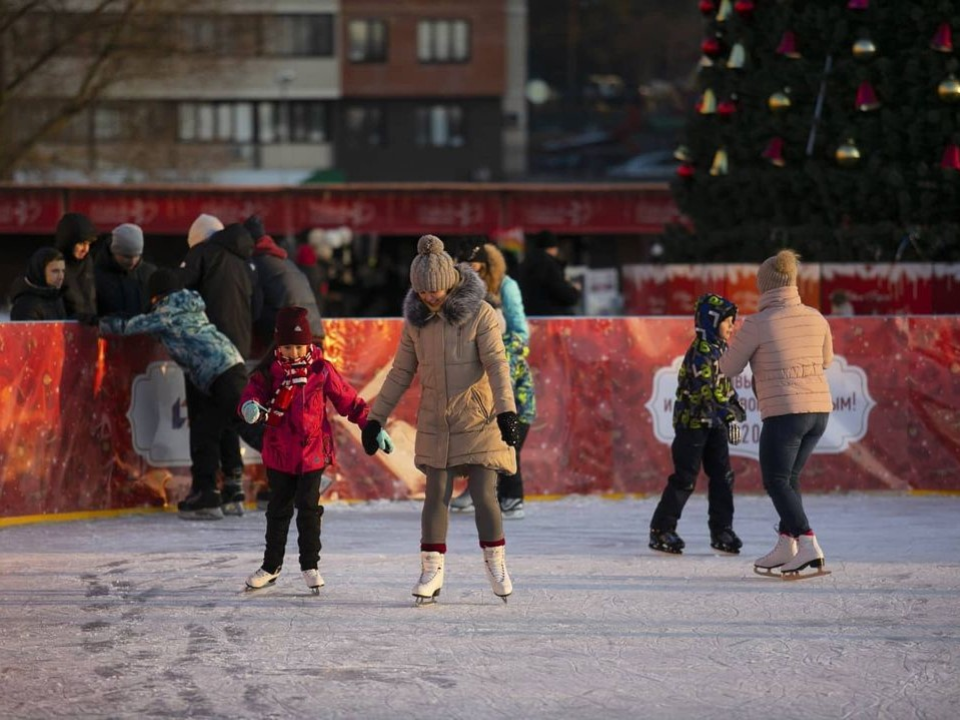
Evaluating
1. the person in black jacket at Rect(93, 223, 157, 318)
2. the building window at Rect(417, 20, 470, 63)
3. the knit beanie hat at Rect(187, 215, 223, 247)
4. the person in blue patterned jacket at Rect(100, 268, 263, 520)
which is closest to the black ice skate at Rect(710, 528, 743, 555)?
the person in blue patterned jacket at Rect(100, 268, 263, 520)

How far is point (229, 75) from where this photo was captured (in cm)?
5600

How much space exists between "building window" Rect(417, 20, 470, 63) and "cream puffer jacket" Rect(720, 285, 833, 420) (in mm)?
53828

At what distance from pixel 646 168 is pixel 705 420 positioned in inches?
2035

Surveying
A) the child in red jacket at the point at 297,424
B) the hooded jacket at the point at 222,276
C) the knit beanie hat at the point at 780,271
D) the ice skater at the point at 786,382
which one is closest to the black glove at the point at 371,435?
the child in red jacket at the point at 297,424

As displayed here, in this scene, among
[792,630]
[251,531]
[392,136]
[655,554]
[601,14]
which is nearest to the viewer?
[792,630]

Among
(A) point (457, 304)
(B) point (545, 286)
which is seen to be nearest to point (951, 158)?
(B) point (545, 286)

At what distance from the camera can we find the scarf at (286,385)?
26.4ft

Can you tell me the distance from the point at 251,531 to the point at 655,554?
228 cm

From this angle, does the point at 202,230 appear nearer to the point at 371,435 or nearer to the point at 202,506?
the point at 202,506

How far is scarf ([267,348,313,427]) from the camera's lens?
8.04 m

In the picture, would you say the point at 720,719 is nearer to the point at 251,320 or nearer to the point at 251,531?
the point at 251,531

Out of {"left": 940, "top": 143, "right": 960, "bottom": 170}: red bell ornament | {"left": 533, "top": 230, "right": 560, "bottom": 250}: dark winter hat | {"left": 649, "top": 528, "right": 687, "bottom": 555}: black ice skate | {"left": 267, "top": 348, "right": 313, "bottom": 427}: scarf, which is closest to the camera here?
{"left": 267, "top": 348, "right": 313, "bottom": 427}: scarf

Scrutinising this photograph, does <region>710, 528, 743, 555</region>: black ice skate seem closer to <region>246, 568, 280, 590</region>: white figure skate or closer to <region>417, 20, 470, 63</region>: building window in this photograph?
<region>246, 568, 280, 590</region>: white figure skate

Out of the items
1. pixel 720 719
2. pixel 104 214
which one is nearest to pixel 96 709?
pixel 720 719
